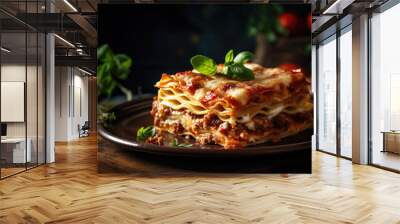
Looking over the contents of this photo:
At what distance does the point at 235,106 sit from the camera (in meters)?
5.19

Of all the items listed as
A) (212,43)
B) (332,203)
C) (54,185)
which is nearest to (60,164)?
(54,185)

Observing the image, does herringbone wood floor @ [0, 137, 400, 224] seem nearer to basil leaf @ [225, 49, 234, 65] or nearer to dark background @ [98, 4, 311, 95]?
dark background @ [98, 4, 311, 95]

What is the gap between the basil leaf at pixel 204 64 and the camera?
17.9 feet

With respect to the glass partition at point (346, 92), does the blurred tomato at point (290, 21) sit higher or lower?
higher

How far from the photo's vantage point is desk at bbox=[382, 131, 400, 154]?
600cm

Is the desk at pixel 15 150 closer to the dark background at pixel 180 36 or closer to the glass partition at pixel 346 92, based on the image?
the dark background at pixel 180 36

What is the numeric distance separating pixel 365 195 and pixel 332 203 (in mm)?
640

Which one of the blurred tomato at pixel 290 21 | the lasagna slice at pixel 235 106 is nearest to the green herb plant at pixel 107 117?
the lasagna slice at pixel 235 106

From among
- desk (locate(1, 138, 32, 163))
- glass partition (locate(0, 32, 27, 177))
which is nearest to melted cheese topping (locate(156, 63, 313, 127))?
glass partition (locate(0, 32, 27, 177))

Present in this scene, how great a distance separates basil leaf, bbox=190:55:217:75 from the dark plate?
82cm

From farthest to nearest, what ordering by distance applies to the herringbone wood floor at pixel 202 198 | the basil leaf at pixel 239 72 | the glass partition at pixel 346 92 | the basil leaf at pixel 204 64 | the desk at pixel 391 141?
the glass partition at pixel 346 92, the desk at pixel 391 141, the basil leaf at pixel 204 64, the basil leaf at pixel 239 72, the herringbone wood floor at pixel 202 198

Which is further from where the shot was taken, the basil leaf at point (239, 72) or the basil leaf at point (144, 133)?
the basil leaf at point (144, 133)

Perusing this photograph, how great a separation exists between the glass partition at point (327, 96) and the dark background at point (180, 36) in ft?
11.2

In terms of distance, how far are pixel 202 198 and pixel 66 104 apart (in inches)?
411
